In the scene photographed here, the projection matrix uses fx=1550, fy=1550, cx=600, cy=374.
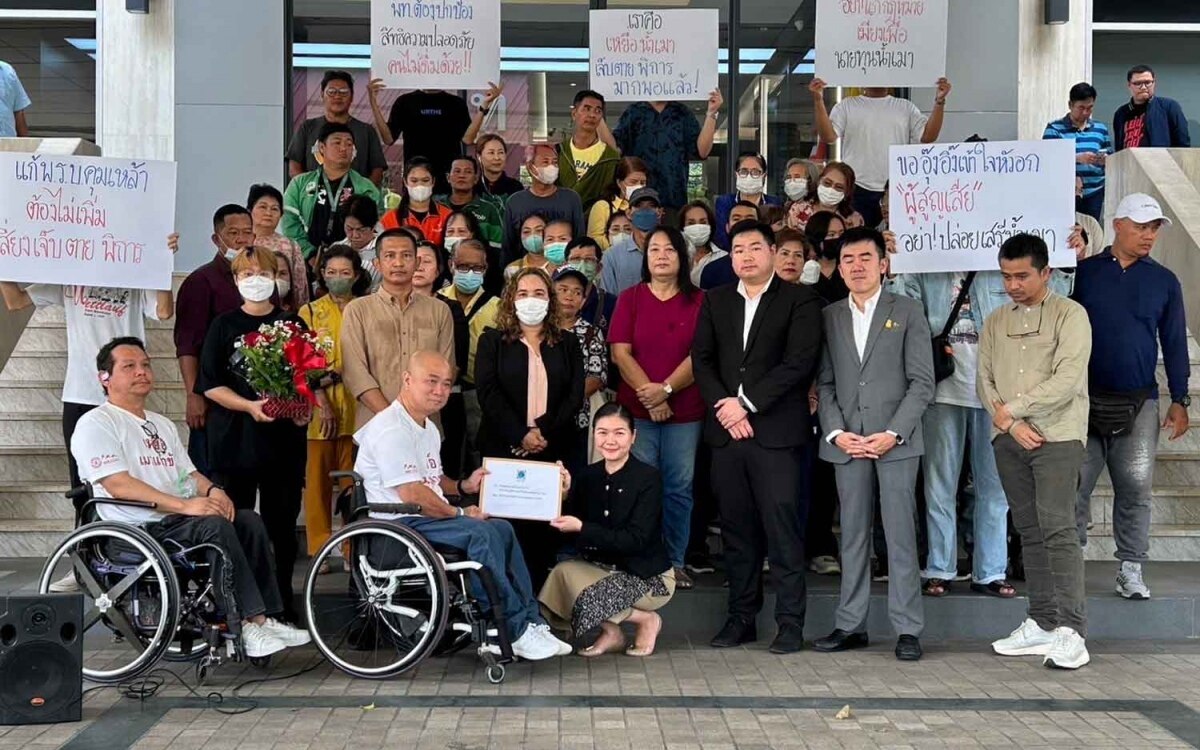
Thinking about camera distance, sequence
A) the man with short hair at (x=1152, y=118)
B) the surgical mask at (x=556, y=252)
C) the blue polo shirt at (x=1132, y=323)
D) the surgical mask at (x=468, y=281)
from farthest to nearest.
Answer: the man with short hair at (x=1152, y=118) → the surgical mask at (x=556, y=252) → the surgical mask at (x=468, y=281) → the blue polo shirt at (x=1132, y=323)

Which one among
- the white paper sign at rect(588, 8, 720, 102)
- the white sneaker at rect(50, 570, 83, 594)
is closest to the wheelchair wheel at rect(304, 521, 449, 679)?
the white sneaker at rect(50, 570, 83, 594)

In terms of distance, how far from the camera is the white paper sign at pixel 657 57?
11.6 meters

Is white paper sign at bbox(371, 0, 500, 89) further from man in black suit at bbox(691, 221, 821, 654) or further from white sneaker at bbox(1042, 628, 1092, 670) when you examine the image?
white sneaker at bbox(1042, 628, 1092, 670)

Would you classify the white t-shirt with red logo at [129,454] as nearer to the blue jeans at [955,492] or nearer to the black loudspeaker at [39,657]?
the black loudspeaker at [39,657]

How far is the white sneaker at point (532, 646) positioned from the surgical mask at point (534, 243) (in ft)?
10.0

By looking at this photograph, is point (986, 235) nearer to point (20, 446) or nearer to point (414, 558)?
point (414, 558)

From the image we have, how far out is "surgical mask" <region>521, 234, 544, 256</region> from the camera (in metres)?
9.71

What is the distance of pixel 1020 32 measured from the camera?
14.1 m

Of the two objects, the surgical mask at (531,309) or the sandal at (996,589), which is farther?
the sandal at (996,589)

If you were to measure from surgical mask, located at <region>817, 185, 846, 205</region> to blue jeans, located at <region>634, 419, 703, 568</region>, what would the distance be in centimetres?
249

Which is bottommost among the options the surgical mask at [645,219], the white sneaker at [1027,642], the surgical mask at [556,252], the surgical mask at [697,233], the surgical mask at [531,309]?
the white sneaker at [1027,642]

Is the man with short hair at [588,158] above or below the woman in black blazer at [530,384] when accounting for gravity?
above

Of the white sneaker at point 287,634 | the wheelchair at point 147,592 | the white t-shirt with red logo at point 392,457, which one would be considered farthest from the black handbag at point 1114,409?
the wheelchair at point 147,592

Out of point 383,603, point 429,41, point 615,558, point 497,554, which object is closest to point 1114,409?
point 615,558
